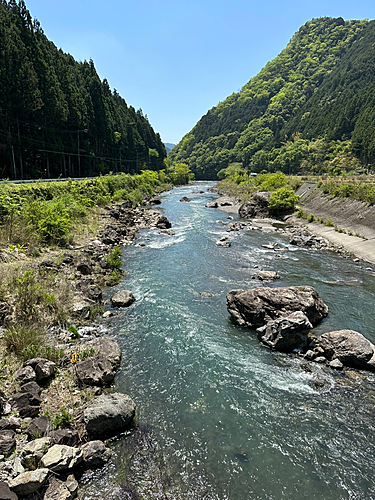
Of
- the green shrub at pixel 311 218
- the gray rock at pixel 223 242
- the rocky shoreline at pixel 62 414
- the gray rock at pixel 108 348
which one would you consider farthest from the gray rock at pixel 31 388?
the green shrub at pixel 311 218

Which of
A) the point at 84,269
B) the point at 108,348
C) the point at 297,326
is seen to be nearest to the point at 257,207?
the point at 84,269

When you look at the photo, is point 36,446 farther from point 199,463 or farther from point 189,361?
point 189,361

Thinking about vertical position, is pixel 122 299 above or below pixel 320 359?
above

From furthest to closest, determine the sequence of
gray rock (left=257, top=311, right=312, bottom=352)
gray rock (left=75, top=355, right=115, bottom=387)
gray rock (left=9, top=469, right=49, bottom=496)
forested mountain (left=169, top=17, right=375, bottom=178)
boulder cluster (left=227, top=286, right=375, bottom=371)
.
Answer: forested mountain (left=169, top=17, right=375, bottom=178), gray rock (left=257, top=311, right=312, bottom=352), boulder cluster (left=227, top=286, right=375, bottom=371), gray rock (left=75, top=355, right=115, bottom=387), gray rock (left=9, top=469, right=49, bottom=496)

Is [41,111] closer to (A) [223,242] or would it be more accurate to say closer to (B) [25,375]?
(A) [223,242]

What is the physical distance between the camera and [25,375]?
7129mm

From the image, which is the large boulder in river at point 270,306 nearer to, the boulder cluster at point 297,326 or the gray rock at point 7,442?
the boulder cluster at point 297,326

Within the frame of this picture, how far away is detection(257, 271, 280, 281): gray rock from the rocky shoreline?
30.8ft

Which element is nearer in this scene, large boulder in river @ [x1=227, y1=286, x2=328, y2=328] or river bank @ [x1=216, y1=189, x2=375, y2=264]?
large boulder in river @ [x1=227, y1=286, x2=328, y2=328]

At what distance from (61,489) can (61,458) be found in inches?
18.1

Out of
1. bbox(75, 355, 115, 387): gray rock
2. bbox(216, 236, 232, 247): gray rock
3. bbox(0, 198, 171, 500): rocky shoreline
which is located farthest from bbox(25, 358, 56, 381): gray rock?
bbox(216, 236, 232, 247): gray rock

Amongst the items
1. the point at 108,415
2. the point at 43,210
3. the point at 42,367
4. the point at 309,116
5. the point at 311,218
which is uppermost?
Result: the point at 309,116

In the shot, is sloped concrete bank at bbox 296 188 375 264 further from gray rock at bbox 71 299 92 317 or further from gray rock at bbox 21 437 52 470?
gray rock at bbox 21 437 52 470

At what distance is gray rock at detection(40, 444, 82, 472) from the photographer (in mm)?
5121
